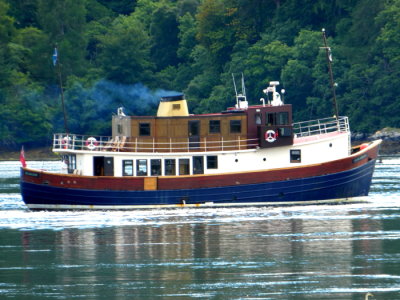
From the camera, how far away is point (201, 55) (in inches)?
6270

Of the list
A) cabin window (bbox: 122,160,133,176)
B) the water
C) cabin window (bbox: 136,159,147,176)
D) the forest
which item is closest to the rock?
the forest

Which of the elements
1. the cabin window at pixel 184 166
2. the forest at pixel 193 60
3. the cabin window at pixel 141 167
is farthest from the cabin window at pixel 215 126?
the forest at pixel 193 60

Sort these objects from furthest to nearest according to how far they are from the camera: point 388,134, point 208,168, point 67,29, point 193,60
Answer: point 193,60
point 67,29
point 388,134
point 208,168

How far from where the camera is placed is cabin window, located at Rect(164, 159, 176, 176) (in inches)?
2333

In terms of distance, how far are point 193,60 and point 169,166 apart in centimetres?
10740

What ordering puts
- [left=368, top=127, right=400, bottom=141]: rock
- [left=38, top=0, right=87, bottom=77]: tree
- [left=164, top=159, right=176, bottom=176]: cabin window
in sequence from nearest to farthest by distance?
[left=164, top=159, right=176, bottom=176]: cabin window, [left=368, top=127, right=400, bottom=141]: rock, [left=38, top=0, right=87, bottom=77]: tree

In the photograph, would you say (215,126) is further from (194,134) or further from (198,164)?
(198,164)

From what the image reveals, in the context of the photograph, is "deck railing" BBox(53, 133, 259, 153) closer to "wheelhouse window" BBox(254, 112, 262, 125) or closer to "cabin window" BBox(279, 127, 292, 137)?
"wheelhouse window" BBox(254, 112, 262, 125)

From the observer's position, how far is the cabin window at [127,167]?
59.2m

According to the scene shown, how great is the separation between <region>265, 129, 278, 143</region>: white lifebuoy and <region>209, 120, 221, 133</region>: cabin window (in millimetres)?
2500

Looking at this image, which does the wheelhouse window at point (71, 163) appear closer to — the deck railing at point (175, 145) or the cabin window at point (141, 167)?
the deck railing at point (175, 145)

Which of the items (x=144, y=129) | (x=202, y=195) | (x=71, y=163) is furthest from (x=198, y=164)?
(x=71, y=163)

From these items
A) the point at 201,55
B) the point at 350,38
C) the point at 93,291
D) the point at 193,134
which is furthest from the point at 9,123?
the point at 93,291

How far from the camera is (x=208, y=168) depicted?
194 ft
